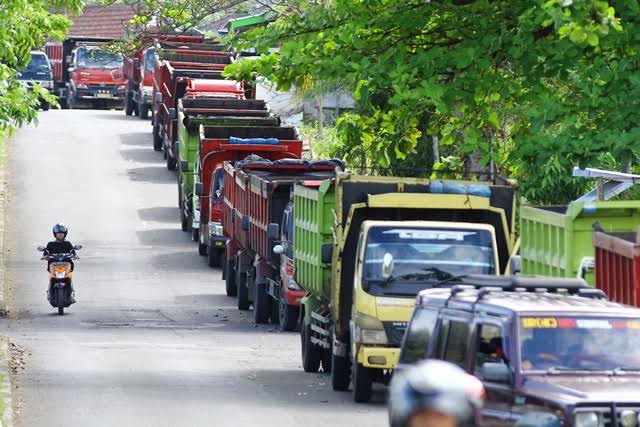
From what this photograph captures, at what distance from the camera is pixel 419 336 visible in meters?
12.1

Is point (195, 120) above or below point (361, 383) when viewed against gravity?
above

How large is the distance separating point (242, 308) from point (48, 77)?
38049 mm

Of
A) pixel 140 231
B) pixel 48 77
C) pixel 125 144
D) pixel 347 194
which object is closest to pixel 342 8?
pixel 347 194

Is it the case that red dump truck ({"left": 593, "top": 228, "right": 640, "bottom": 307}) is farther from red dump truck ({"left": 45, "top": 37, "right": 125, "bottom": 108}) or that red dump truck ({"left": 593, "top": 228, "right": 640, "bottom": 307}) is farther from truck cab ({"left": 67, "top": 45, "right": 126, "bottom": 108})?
truck cab ({"left": 67, "top": 45, "right": 126, "bottom": 108})

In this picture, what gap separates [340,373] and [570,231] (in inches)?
172

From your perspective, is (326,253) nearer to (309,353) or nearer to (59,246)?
(309,353)

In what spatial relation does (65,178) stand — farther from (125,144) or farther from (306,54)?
(306,54)

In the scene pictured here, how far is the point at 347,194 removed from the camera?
19203 mm

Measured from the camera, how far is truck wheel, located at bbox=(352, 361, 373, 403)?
1772 cm

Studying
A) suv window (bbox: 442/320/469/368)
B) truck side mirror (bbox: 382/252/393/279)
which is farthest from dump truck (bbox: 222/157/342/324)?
suv window (bbox: 442/320/469/368)

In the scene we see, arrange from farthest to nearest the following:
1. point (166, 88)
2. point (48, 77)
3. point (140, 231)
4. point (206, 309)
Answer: point (48, 77)
point (166, 88)
point (140, 231)
point (206, 309)

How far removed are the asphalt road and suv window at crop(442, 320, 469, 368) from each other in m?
4.47

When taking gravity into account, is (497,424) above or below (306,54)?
below

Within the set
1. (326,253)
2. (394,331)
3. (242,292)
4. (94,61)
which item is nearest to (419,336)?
(394,331)
